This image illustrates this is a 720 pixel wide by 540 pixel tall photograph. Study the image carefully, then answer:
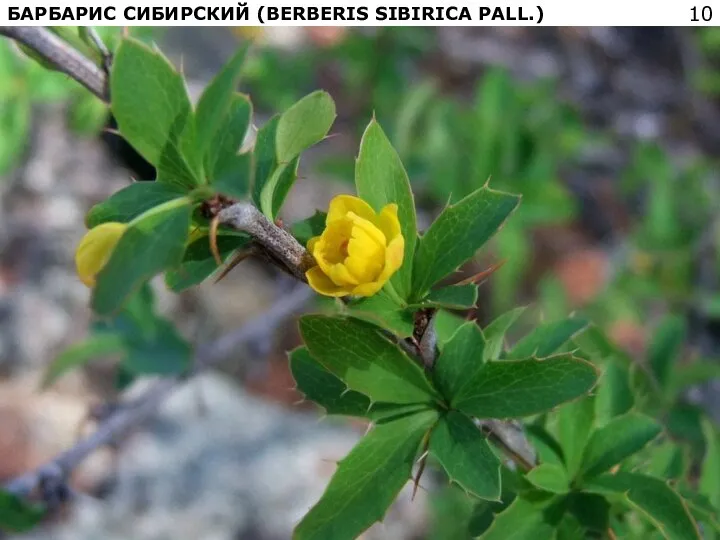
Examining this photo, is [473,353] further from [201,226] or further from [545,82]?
[545,82]

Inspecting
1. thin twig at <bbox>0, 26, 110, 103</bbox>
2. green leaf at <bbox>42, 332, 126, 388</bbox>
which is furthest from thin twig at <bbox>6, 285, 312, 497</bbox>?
thin twig at <bbox>0, 26, 110, 103</bbox>

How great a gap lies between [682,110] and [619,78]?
15.9 inches

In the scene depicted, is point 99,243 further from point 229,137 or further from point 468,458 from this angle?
point 468,458

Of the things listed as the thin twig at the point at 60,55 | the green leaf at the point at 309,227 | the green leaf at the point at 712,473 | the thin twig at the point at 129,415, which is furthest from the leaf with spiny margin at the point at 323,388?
the thin twig at the point at 129,415

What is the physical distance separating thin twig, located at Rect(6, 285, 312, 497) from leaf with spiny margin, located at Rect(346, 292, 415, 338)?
40.3 inches

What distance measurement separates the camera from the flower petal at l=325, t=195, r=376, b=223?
28.5 inches

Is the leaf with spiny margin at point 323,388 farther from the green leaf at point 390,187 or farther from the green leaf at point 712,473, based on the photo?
the green leaf at point 712,473

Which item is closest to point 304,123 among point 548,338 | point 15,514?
point 548,338

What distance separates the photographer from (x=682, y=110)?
407cm

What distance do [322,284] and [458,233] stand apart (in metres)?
0.19

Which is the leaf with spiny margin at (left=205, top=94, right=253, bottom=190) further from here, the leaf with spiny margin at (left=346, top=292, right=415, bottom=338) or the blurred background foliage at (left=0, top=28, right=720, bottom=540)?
the blurred background foliage at (left=0, top=28, right=720, bottom=540)

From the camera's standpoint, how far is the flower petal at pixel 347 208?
0.72 m

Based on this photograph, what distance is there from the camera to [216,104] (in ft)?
2.20
